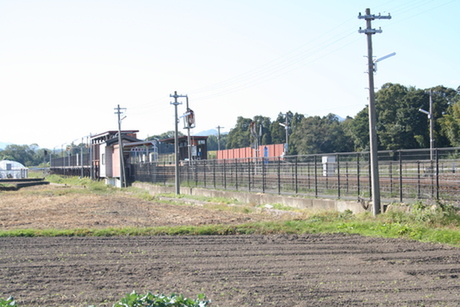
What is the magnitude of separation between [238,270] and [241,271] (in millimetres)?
93

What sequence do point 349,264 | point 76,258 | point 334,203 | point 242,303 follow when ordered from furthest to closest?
point 334,203 → point 76,258 → point 349,264 → point 242,303

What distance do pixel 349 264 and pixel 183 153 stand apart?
165 ft

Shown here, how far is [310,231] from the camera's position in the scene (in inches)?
523

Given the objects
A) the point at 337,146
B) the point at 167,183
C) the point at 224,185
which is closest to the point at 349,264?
the point at 224,185

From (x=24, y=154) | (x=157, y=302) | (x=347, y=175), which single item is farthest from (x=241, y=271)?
(x=24, y=154)

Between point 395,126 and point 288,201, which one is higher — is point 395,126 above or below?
above

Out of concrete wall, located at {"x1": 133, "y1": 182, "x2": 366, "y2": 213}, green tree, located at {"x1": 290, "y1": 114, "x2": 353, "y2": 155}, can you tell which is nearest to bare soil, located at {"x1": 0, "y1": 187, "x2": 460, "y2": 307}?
concrete wall, located at {"x1": 133, "y1": 182, "x2": 366, "y2": 213}

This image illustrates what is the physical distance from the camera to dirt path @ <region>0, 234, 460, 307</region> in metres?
6.77

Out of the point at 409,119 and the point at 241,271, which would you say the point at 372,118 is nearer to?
the point at 241,271

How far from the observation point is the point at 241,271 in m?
8.33

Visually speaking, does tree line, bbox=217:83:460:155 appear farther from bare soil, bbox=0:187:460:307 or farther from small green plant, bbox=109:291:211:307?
small green plant, bbox=109:291:211:307

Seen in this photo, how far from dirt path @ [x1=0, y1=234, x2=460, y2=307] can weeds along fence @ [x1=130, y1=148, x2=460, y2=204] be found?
143 inches

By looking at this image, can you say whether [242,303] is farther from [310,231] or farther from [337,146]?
[337,146]

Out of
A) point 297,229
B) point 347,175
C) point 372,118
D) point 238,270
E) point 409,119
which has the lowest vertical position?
point 297,229
